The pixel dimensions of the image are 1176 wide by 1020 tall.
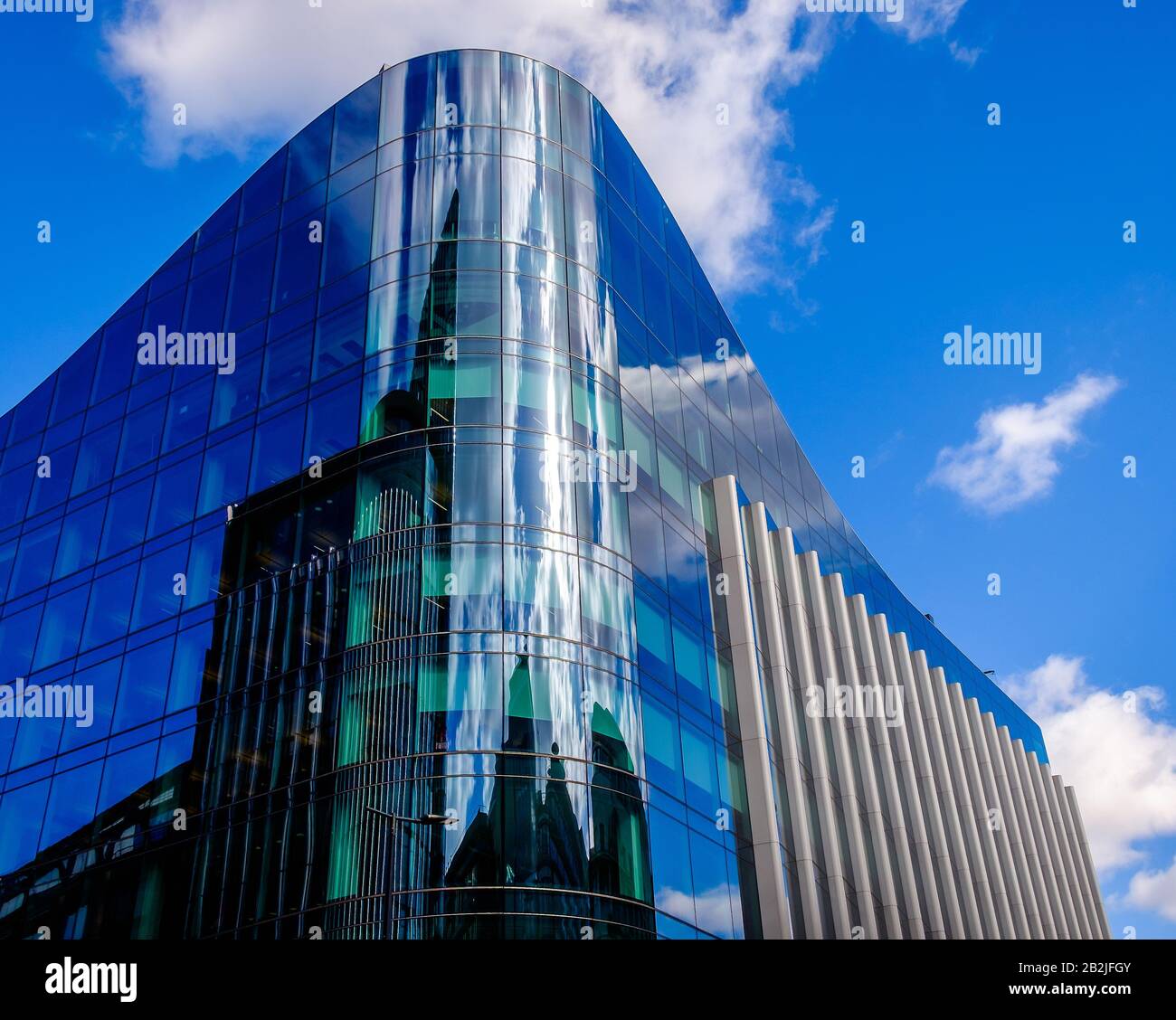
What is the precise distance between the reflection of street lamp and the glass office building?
12cm

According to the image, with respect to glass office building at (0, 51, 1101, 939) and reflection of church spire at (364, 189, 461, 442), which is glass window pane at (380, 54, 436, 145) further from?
reflection of church spire at (364, 189, 461, 442)

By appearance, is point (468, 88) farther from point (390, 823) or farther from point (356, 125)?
point (390, 823)

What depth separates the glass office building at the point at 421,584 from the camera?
25.4 metres

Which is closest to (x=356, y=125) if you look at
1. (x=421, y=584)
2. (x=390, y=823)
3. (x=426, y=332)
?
(x=426, y=332)

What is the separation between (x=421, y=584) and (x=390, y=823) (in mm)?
5429

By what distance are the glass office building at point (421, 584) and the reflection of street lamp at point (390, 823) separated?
119 millimetres

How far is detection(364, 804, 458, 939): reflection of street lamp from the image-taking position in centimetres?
2247

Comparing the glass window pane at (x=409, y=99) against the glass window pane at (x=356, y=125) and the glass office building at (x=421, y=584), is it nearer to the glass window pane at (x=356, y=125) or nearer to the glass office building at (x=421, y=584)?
the glass office building at (x=421, y=584)

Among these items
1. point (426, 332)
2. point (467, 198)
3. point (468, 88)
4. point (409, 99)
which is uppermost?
point (409, 99)

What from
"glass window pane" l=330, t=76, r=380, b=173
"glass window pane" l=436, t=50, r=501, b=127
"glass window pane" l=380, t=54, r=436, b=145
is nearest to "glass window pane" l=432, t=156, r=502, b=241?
"glass window pane" l=436, t=50, r=501, b=127

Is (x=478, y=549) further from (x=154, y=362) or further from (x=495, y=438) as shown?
(x=154, y=362)

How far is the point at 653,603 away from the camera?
30750 mm

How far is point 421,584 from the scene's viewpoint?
26844 millimetres

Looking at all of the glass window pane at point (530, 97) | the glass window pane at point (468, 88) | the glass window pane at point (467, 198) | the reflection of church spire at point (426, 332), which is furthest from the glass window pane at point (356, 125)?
the reflection of church spire at point (426, 332)
